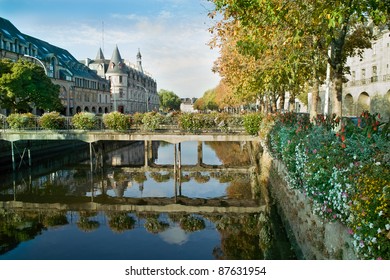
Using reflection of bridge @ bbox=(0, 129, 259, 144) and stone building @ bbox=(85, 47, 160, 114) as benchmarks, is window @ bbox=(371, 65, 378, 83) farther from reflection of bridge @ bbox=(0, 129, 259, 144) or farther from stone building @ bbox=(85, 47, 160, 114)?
stone building @ bbox=(85, 47, 160, 114)

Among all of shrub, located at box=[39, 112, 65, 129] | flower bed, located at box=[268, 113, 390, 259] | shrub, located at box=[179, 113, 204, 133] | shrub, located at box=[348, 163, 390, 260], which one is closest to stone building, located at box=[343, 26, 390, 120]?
shrub, located at box=[179, 113, 204, 133]

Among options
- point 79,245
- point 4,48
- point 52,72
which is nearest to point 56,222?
point 79,245

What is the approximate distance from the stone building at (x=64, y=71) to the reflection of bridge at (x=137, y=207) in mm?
27174

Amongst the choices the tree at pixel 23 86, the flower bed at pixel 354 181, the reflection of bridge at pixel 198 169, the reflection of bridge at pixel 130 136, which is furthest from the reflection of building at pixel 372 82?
the tree at pixel 23 86

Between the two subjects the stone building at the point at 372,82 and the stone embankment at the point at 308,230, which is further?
the stone building at the point at 372,82

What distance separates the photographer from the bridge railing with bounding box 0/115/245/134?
82.4 feet

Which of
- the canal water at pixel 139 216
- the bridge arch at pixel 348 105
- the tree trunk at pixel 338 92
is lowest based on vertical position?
the canal water at pixel 139 216

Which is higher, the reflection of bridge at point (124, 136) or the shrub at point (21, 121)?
the shrub at point (21, 121)

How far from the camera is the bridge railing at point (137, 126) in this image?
25109 mm

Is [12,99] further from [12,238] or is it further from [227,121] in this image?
[12,238]

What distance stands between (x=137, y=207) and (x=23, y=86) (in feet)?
83.7

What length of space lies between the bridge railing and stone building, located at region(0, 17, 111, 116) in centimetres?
1705

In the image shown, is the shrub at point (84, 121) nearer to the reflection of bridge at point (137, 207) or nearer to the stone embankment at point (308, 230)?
the reflection of bridge at point (137, 207)

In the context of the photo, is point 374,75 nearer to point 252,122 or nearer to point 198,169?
point 252,122
